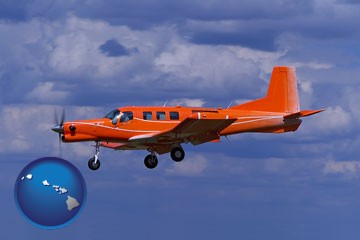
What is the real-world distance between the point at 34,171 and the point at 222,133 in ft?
109

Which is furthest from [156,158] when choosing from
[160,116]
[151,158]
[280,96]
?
[280,96]

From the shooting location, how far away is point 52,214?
4347 cm

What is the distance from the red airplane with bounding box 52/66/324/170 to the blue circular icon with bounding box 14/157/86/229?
25.2 m

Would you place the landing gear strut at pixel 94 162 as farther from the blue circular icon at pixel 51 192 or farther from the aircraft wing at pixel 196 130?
the blue circular icon at pixel 51 192

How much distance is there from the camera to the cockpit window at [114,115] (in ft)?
235

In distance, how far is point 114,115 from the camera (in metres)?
72.1

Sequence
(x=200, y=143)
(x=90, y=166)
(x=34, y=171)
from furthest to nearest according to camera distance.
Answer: (x=200, y=143), (x=90, y=166), (x=34, y=171)

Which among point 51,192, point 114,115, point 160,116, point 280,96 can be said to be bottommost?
point 51,192

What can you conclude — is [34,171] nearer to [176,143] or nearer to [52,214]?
[52,214]

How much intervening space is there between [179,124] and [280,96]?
11.1 m

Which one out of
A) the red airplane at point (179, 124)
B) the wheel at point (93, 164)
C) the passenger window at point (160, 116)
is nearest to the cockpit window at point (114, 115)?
the red airplane at point (179, 124)

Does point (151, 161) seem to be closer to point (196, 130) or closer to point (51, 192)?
point (196, 130)

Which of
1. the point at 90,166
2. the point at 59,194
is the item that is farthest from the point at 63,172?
the point at 90,166

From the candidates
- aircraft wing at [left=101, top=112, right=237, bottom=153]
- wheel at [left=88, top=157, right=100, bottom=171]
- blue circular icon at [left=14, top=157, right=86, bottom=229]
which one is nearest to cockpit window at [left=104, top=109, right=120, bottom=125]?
aircraft wing at [left=101, top=112, right=237, bottom=153]
